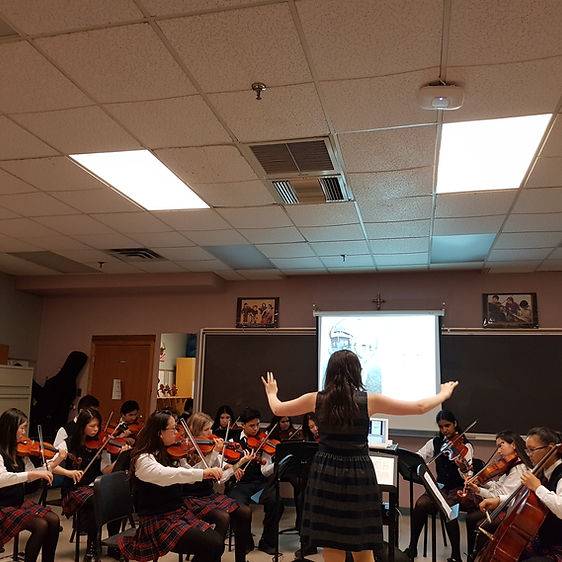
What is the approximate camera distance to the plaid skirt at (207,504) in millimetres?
3291

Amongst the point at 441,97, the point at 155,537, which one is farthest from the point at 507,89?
the point at 155,537

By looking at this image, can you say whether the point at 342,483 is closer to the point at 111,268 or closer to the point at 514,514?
the point at 514,514

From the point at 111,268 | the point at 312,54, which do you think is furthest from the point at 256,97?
→ the point at 111,268

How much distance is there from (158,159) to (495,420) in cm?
411

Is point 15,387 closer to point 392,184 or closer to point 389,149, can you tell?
point 392,184

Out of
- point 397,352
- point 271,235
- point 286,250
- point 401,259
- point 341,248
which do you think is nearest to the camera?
point 271,235

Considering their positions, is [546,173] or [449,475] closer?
[546,173]

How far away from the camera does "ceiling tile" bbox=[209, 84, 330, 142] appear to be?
244 centimetres

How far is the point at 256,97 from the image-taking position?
8.04 feet

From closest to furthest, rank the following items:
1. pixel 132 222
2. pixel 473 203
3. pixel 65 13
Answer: pixel 65 13, pixel 473 203, pixel 132 222

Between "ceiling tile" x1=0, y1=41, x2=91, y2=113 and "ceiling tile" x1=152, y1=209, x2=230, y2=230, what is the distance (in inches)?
63.3

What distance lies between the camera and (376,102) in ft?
Result: 8.10

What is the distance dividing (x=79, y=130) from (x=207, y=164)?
0.73 m

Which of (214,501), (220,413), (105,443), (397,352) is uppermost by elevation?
(397,352)
